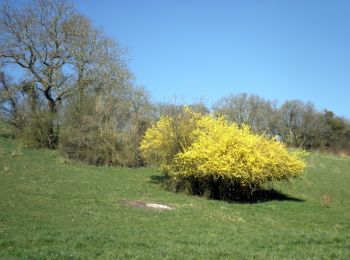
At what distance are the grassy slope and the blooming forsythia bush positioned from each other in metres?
1.83

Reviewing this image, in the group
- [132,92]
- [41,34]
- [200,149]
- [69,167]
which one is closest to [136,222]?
[200,149]

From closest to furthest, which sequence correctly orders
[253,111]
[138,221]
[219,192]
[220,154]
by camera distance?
[138,221] → [220,154] → [219,192] → [253,111]

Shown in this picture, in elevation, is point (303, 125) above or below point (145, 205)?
above

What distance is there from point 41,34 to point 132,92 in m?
11.6

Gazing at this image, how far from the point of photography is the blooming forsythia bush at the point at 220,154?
83.0ft

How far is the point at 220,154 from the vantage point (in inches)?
1006

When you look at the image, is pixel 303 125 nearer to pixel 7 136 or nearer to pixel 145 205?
pixel 7 136

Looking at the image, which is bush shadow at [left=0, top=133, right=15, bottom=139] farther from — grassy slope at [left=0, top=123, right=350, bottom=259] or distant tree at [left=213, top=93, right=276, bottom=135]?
distant tree at [left=213, top=93, right=276, bottom=135]

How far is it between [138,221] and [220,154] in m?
10.1

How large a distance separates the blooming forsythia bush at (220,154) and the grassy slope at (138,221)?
1833 mm

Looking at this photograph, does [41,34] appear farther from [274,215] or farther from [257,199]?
[274,215]

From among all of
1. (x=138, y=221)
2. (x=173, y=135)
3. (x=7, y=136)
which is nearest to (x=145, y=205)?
(x=138, y=221)

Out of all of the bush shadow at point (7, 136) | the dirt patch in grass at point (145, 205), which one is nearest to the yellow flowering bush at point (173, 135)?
the dirt patch in grass at point (145, 205)

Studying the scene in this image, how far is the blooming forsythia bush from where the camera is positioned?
2530 cm
